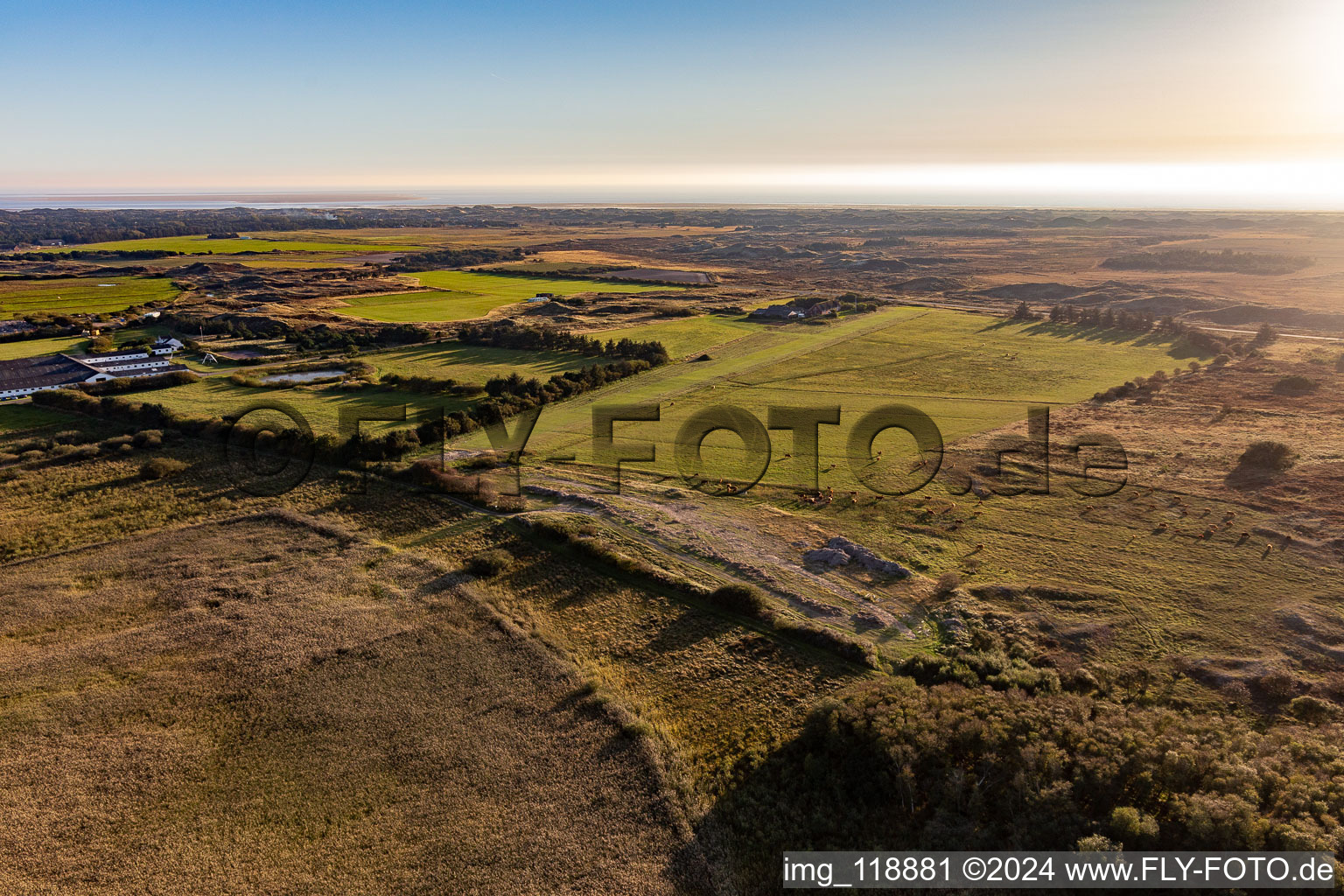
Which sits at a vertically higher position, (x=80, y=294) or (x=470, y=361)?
(x=80, y=294)

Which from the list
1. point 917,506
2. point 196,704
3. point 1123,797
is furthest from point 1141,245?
point 196,704

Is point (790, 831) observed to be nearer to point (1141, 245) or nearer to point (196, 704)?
point (196, 704)

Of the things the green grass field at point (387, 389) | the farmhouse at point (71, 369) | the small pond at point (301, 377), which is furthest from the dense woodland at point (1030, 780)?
the farmhouse at point (71, 369)

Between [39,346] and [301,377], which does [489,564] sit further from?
[39,346]

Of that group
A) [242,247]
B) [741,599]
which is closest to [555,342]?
[741,599]

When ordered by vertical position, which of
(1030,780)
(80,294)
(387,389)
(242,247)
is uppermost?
(242,247)

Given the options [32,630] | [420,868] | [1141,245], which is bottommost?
[420,868]

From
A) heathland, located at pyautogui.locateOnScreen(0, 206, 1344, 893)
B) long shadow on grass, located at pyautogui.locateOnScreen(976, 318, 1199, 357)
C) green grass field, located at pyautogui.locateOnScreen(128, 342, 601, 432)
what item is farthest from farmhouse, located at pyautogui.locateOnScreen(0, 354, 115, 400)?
long shadow on grass, located at pyautogui.locateOnScreen(976, 318, 1199, 357)

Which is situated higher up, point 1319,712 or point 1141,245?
point 1141,245
